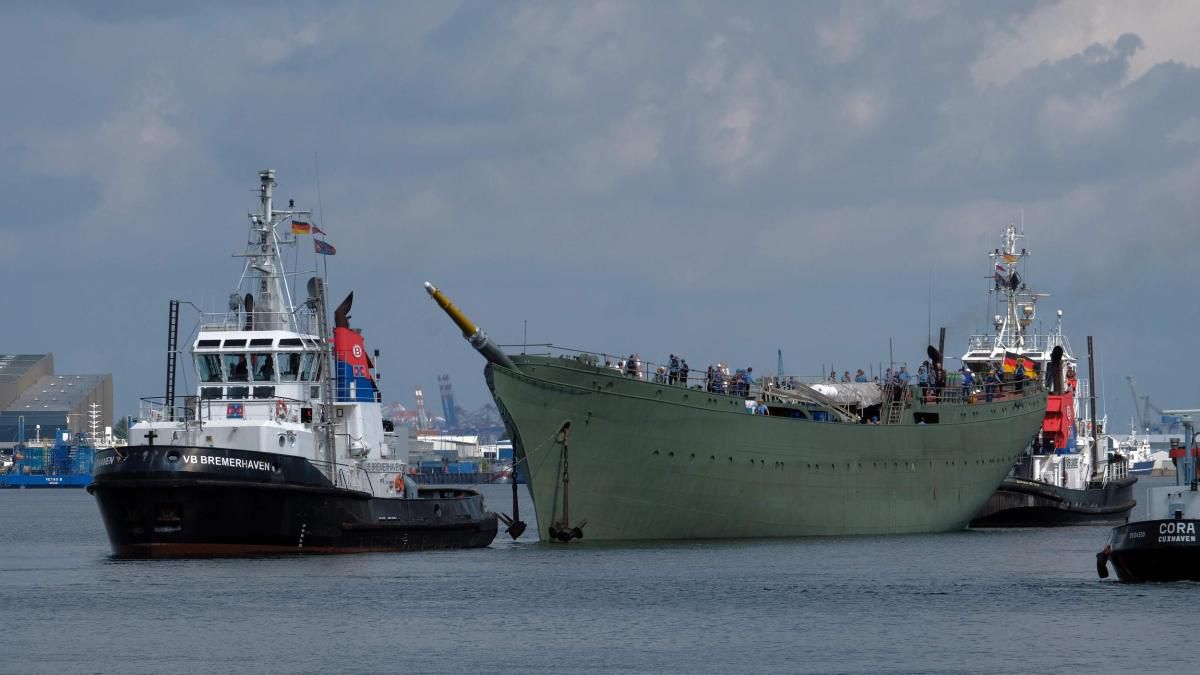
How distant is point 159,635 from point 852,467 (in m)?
29.3

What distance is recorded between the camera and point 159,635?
35344 millimetres

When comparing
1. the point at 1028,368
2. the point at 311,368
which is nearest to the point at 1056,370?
the point at 1028,368

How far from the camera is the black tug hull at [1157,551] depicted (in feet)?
134

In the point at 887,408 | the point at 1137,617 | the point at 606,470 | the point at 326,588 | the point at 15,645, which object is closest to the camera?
the point at 15,645

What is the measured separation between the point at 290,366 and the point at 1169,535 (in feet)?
72.7

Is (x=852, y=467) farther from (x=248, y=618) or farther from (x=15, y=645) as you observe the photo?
(x=15, y=645)

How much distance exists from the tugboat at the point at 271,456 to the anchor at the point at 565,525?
212 cm

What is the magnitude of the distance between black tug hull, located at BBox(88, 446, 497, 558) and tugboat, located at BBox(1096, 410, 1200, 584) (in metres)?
18.3

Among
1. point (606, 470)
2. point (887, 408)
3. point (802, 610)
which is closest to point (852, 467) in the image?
point (887, 408)

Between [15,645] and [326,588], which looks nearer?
[15,645]

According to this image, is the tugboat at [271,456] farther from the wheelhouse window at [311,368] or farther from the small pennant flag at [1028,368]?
the small pennant flag at [1028,368]

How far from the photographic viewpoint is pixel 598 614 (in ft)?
127

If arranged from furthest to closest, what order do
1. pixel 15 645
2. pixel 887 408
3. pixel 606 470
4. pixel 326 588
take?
pixel 887 408
pixel 606 470
pixel 326 588
pixel 15 645

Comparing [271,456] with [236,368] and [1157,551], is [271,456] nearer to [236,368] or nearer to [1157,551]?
[236,368]
